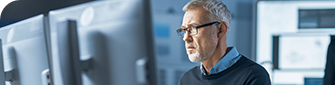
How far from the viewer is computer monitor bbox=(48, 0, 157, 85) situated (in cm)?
52

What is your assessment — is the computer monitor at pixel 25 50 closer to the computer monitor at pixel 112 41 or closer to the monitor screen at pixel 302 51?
the computer monitor at pixel 112 41

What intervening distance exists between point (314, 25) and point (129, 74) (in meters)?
2.43

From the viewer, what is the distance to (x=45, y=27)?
672 millimetres

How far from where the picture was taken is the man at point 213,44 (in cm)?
94

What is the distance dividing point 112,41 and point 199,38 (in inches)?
18.4

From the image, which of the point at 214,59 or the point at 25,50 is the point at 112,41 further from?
the point at 214,59

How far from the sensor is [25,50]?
68 centimetres

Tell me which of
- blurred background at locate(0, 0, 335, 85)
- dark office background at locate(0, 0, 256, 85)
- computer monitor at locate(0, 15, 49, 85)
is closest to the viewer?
computer monitor at locate(0, 15, 49, 85)

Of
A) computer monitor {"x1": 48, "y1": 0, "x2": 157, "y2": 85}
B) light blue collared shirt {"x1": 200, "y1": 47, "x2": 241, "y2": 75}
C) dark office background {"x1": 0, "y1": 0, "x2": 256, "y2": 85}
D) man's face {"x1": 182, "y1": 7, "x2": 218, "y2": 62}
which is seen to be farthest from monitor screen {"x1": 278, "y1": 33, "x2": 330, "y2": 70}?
computer monitor {"x1": 48, "y1": 0, "x2": 157, "y2": 85}

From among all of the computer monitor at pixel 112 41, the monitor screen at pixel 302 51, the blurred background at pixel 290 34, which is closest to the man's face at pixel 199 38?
the computer monitor at pixel 112 41

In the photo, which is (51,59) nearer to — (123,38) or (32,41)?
(32,41)

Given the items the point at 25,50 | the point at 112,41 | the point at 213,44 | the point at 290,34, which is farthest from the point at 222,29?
the point at 290,34

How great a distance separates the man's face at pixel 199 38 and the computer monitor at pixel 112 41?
442 millimetres

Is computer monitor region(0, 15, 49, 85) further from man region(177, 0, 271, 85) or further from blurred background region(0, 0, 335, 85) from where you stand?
blurred background region(0, 0, 335, 85)
